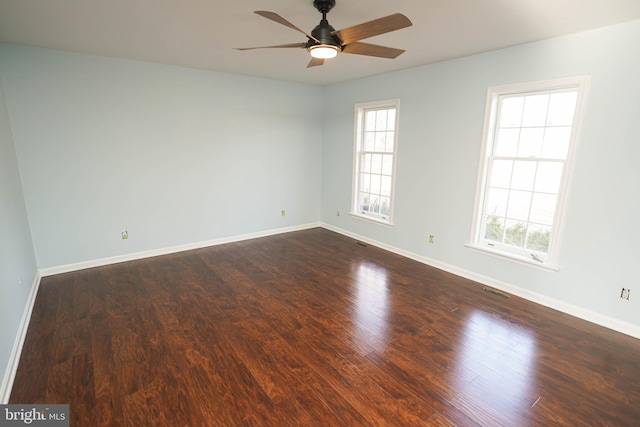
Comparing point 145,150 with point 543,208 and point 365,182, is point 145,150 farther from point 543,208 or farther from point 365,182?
point 543,208

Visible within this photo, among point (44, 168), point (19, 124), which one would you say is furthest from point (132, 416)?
point (19, 124)

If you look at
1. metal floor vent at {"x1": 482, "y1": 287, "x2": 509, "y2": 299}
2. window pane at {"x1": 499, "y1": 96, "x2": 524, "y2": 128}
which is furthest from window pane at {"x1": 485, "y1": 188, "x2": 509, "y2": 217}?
metal floor vent at {"x1": 482, "y1": 287, "x2": 509, "y2": 299}

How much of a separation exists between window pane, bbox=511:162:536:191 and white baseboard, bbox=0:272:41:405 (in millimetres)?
4656

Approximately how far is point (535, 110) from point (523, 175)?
68 centimetres

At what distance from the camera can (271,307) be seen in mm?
3123

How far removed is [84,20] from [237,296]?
289 centimetres

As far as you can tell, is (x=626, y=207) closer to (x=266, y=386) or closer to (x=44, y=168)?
(x=266, y=386)

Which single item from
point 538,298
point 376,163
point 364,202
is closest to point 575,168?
point 538,298

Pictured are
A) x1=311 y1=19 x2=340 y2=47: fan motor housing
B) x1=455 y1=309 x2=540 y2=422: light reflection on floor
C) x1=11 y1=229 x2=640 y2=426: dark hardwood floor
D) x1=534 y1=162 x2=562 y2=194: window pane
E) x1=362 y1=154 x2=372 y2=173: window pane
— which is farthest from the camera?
x1=362 y1=154 x2=372 y2=173: window pane

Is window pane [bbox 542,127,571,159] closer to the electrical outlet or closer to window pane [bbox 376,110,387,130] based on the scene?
the electrical outlet

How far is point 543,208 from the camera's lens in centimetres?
322

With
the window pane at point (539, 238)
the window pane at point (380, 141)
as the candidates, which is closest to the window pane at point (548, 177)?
the window pane at point (539, 238)

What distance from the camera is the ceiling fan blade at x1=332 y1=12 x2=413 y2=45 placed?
5.88 feet

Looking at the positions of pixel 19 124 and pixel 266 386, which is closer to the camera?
pixel 266 386
